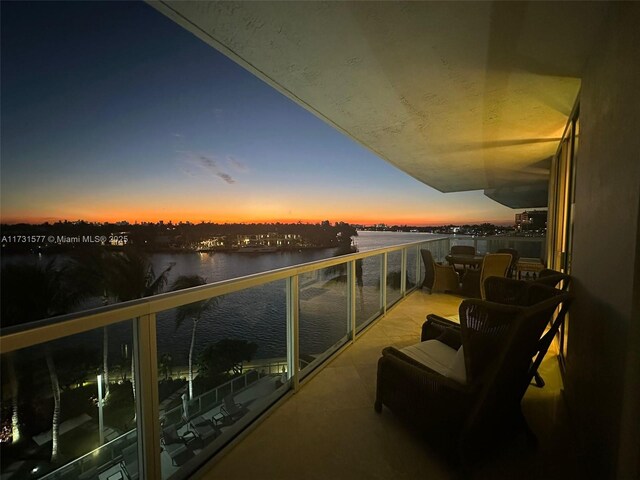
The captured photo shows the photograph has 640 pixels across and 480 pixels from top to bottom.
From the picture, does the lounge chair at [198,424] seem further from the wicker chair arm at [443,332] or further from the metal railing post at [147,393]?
the wicker chair arm at [443,332]

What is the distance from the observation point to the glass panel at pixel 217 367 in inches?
65.1

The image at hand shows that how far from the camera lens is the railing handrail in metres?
0.98

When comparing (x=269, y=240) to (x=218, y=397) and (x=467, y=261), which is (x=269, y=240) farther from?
(x=218, y=397)

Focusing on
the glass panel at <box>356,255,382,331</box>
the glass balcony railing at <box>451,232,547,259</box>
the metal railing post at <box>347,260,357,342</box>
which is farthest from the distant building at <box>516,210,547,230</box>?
the metal railing post at <box>347,260,357,342</box>

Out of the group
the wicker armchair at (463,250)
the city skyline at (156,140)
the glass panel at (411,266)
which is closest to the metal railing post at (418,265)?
the glass panel at (411,266)

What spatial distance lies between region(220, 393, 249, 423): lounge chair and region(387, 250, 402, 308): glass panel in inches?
126

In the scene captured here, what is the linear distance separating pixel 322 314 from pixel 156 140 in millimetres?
13299

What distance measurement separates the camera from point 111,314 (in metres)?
1.23

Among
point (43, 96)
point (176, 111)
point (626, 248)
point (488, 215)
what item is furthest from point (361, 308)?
point (488, 215)

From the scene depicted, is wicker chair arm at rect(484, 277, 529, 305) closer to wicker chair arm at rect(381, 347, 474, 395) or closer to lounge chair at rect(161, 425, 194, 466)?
wicker chair arm at rect(381, 347, 474, 395)

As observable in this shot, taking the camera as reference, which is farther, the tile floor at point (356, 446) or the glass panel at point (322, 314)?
the glass panel at point (322, 314)

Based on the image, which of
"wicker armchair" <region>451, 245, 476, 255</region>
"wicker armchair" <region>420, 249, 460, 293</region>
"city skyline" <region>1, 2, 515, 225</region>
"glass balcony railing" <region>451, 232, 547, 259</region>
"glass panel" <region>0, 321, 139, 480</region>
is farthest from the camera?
"glass balcony railing" <region>451, 232, 547, 259</region>

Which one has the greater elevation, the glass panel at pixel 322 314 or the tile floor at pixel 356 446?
the glass panel at pixel 322 314

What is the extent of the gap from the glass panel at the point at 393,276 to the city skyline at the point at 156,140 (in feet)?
6.64
